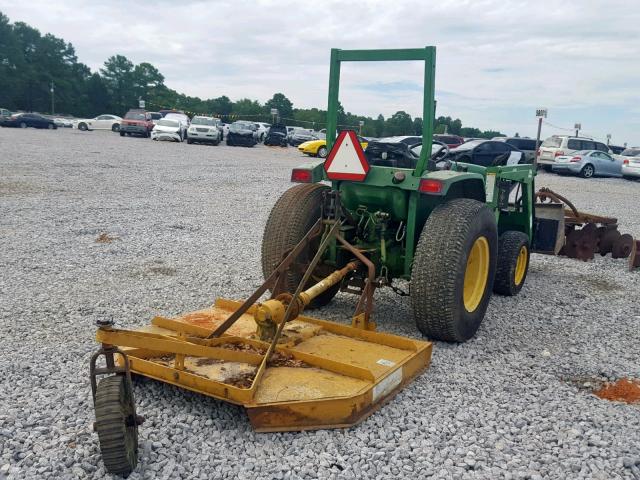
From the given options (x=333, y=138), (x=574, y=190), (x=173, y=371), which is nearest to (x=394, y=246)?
(x=333, y=138)

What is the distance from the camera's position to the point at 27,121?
3747 centimetres

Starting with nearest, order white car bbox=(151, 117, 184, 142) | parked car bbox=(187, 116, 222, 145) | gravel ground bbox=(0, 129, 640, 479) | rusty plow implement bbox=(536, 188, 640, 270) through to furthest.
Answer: gravel ground bbox=(0, 129, 640, 479) < rusty plow implement bbox=(536, 188, 640, 270) < parked car bbox=(187, 116, 222, 145) < white car bbox=(151, 117, 184, 142)

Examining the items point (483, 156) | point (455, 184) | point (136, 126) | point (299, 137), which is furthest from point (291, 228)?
point (299, 137)

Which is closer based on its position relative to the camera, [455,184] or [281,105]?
[455,184]

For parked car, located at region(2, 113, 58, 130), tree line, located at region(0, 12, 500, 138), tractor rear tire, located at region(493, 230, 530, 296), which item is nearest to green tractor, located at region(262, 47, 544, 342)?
tractor rear tire, located at region(493, 230, 530, 296)

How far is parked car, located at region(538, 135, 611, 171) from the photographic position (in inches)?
950

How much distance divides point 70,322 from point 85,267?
1.81 metres

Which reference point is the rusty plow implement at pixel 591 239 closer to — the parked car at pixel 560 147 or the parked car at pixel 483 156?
the parked car at pixel 483 156

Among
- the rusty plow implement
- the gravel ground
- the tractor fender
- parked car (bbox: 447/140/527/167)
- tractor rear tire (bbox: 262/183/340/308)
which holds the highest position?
parked car (bbox: 447/140/527/167)

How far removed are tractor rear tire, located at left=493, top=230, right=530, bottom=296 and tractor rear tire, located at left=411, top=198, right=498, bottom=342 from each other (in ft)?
4.71

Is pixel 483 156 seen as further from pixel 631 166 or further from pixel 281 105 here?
pixel 281 105

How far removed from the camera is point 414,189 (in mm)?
4535

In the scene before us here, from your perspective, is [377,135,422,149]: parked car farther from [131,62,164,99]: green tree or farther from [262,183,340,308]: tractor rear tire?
[131,62,164,99]: green tree

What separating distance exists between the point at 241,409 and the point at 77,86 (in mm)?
77038
